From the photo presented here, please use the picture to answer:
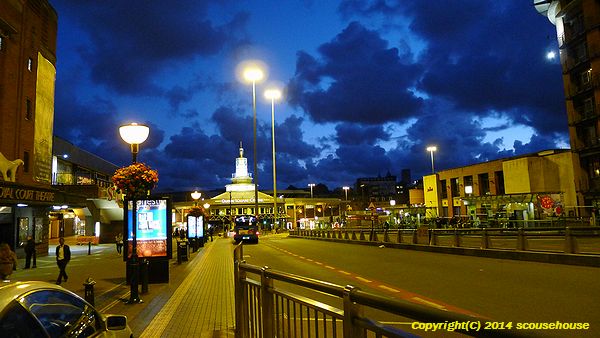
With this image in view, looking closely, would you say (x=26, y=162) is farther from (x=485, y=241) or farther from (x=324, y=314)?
(x=324, y=314)

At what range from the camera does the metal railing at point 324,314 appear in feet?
7.83

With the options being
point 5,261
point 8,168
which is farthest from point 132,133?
point 8,168

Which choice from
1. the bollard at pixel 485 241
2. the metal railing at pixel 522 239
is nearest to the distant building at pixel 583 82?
the metal railing at pixel 522 239

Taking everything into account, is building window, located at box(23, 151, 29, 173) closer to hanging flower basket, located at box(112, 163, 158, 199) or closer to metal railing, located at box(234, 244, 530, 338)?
hanging flower basket, located at box(112, 163, 158, 199)

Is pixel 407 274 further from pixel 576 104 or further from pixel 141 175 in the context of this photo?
pixel 576 104

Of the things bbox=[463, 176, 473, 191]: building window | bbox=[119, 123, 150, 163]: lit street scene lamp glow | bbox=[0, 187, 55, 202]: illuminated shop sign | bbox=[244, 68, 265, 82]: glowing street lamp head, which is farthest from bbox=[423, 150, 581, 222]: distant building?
bbox=[0, 187, 55, 202]: illuminated shop sign

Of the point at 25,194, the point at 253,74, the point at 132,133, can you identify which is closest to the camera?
the point at 132,133

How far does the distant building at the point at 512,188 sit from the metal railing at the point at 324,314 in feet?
123

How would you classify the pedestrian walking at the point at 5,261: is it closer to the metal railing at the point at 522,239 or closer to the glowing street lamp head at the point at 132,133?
the glowing street lamp head at the point at 132,133

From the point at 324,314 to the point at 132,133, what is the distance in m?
12.5

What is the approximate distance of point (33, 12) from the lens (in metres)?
31.7

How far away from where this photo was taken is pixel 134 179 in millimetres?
16375

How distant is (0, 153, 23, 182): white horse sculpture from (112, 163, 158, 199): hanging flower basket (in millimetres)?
12399

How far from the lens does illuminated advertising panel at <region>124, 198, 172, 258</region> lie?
16.9 meters
